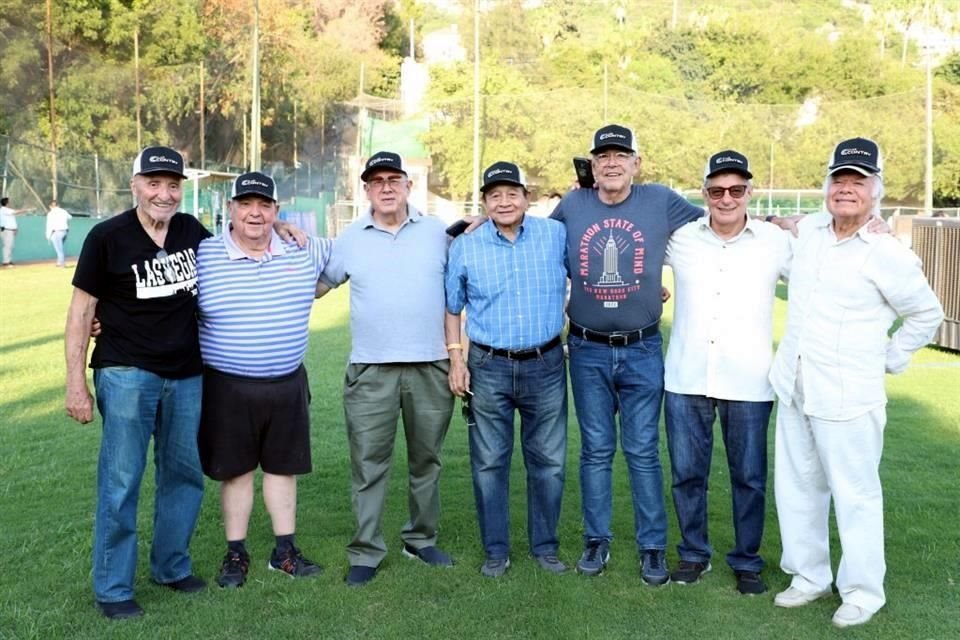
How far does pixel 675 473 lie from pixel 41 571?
3.06 meters

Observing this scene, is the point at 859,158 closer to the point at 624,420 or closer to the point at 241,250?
the point at 624,420

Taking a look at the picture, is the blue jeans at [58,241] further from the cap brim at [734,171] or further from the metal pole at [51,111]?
the cap brim at [734,171]

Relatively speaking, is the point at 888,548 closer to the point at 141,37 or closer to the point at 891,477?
the point at 891,477

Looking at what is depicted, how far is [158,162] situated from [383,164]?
1017 mm

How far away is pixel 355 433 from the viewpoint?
4.93m

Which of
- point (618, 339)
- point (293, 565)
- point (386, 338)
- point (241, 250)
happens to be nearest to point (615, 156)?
point (618, 339)

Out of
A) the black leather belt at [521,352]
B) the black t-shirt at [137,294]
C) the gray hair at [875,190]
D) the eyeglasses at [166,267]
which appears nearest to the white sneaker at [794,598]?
the black leather belt at [521,352]

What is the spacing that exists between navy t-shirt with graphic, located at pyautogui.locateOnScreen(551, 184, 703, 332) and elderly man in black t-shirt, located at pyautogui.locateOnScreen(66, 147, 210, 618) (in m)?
1.77

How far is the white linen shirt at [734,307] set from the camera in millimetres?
4582

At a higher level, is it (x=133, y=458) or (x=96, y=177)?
(x=96, y=177)

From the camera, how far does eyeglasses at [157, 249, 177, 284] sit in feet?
14.1

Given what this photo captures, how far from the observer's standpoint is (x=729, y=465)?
4695 millimetres

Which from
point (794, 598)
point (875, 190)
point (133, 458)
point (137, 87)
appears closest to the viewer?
point (875, 190)

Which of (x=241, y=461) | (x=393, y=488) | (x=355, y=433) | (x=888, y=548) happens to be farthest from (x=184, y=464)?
(x=888, y=548)
